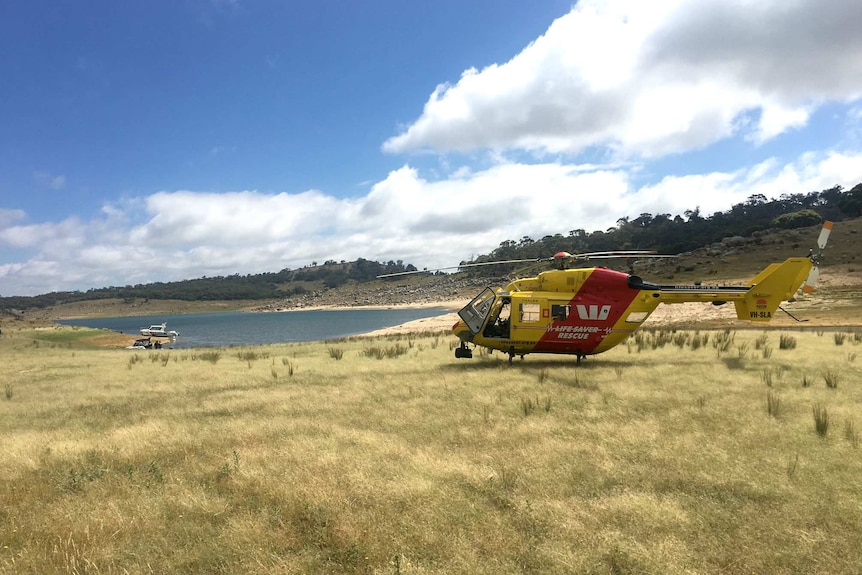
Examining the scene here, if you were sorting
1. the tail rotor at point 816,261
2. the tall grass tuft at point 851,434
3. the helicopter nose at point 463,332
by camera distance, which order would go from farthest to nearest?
the helicopter nose at point 463,332, the tail rotor at point 816,261, the tall grass tuft at point 851,434

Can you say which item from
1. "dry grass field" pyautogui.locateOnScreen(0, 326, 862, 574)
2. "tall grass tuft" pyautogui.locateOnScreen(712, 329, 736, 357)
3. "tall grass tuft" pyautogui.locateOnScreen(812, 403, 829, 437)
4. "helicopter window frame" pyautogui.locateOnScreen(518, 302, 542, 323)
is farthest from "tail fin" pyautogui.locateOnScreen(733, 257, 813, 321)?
"tall grass tuft" pyautogui.locateOnScreen(812, 403, 829, 437)

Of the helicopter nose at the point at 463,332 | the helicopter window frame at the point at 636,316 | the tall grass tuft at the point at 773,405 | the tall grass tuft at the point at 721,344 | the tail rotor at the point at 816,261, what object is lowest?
the tall grass tuft at the point at 721,344

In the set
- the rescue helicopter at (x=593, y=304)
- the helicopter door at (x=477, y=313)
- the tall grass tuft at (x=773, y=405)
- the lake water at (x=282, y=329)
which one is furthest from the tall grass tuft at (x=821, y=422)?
the lake water at (x=282, y=329)

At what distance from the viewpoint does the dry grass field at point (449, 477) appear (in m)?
4.56

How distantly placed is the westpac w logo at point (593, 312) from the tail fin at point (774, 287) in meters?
4.72

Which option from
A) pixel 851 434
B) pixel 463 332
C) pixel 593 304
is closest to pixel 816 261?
pixel 593 304

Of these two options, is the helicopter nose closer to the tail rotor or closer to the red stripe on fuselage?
the red stripe on fuselage

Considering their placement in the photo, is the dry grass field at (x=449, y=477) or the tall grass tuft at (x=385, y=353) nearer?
the dry grass field at (x=449, y=477)

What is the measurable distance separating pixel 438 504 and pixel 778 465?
4.85m

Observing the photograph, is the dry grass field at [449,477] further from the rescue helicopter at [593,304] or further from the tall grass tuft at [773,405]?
the rescue helicopter at [593,304]

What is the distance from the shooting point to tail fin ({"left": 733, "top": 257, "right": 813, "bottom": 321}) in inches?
589

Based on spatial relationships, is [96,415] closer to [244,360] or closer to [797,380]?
[244,360]

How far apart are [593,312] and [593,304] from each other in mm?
261

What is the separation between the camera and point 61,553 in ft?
15.2
